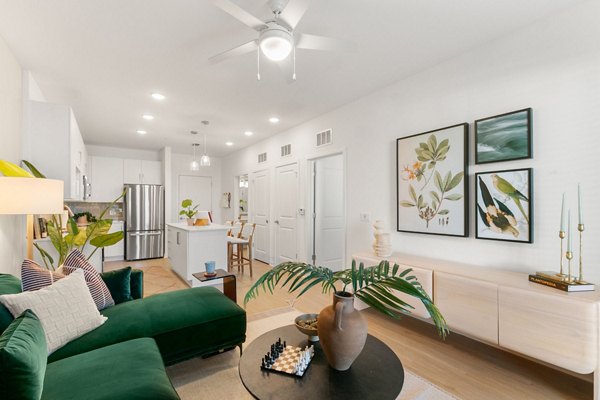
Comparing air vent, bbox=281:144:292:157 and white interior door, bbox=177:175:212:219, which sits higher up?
air vent, bbox=281:144:292:157

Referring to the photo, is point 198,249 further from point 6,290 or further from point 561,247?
point 561,247

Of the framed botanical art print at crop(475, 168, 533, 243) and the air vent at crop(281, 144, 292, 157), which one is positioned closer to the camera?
the framed botanical art print at crop(475, 168, 533, 243)

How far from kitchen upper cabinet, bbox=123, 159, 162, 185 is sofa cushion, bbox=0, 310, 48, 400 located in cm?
632

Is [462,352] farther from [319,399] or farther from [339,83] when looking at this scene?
[339,83]

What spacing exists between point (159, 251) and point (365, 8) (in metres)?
6.28

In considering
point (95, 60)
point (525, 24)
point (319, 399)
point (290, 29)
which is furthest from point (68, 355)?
point (525, 24)

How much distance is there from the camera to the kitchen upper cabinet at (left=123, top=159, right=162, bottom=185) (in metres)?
6.67

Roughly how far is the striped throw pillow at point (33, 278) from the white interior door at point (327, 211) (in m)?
3.58

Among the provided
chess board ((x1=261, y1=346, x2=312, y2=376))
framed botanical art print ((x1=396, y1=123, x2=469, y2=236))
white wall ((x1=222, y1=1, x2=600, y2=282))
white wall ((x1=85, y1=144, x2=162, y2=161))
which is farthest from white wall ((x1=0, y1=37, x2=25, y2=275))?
white wall ((x1=85, y1=144, x2=162, y2=161))

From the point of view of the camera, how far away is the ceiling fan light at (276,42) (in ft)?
5.90

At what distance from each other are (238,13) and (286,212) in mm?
3911

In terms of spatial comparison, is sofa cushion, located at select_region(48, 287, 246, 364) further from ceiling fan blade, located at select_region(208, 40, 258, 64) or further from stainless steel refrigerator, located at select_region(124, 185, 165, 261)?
stainless steel refrigerator, located at select_region(124, 185, 165, 261)

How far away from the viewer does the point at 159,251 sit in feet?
21.2

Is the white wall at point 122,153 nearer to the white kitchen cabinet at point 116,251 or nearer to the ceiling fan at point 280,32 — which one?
the white kitchen cabinet at point 116,251
